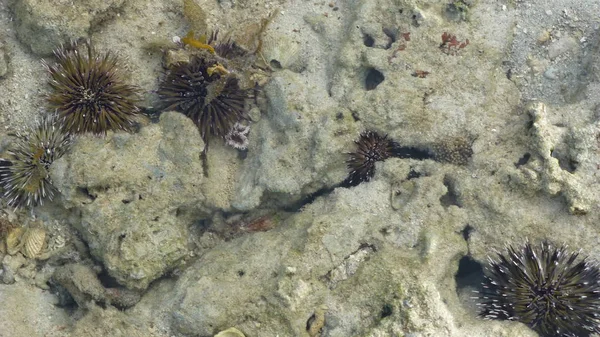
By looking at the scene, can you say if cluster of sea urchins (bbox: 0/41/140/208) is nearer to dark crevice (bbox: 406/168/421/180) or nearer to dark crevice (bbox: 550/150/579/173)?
dark crevice (bbox: 406/168/421/180)

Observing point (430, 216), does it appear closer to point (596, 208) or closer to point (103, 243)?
point (596, 208)

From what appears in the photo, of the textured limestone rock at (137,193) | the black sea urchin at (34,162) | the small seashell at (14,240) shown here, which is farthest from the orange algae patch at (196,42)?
the small seashell at (14,240)

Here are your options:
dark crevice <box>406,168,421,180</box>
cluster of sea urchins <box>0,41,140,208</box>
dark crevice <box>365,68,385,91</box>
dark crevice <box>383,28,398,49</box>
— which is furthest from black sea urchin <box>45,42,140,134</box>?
dark crevice <box>406,168,421,180</box>

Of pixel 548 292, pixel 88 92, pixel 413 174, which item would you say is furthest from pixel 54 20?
pixel 548 292

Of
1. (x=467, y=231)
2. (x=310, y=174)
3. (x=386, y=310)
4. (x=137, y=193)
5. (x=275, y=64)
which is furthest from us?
(x=275, y=64)

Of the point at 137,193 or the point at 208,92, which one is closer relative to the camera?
the point at 137,193

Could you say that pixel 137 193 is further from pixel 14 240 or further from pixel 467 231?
pixel 467 231
